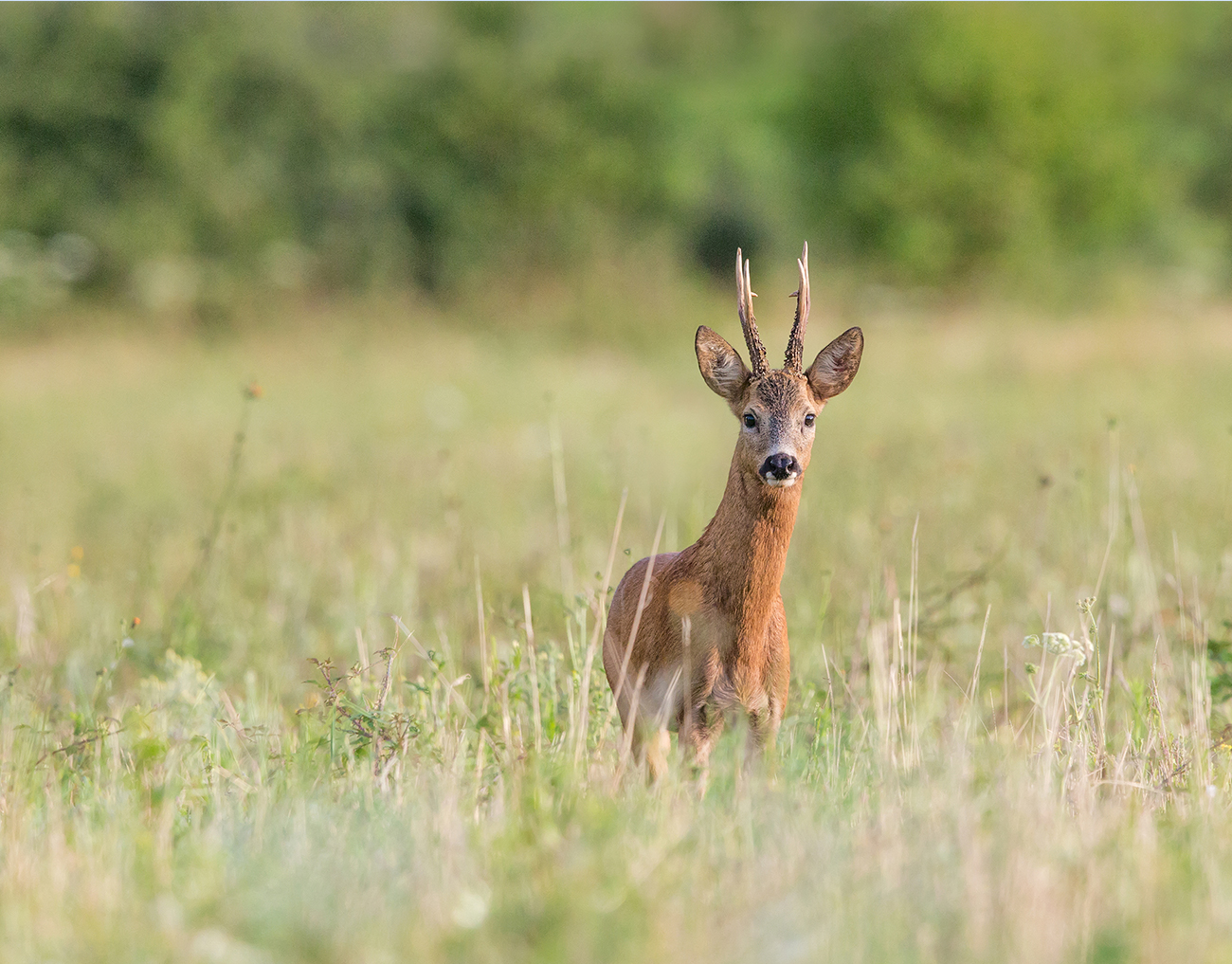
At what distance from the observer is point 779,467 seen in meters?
3.21

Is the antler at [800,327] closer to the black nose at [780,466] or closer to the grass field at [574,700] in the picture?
the black nose at [780,466]

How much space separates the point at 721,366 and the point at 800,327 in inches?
8.9

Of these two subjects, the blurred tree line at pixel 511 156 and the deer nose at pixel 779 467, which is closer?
the deer nose at pixel 779 467

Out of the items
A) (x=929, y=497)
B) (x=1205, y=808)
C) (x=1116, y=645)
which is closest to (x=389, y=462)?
(x=929, y=497)

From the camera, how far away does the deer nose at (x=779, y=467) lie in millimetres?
3215

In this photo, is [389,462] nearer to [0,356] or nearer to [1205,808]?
[1205,808]

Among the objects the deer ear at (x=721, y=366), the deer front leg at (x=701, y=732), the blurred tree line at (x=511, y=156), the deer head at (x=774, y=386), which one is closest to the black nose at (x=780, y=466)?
the deer head at (x=774, y=386)

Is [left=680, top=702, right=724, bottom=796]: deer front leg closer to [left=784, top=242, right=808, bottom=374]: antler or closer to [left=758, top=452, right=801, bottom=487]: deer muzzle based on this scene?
[left=758, top=452, right=801, bottom=487]: deer muzzle

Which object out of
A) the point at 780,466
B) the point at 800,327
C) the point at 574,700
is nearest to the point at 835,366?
the point at 800,327

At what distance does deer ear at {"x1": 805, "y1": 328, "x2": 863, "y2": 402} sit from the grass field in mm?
638

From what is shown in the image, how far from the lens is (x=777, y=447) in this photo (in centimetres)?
327

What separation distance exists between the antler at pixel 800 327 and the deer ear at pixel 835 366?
4 cm

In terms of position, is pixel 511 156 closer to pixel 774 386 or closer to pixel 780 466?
pixel 774 386

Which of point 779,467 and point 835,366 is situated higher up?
point 835,366
